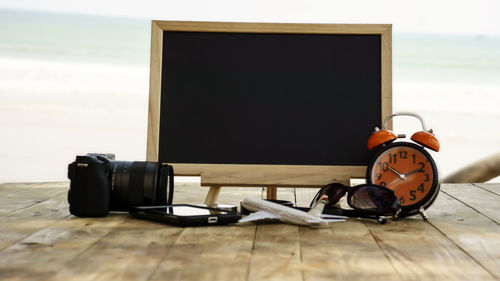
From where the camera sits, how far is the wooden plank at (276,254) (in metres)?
0.79

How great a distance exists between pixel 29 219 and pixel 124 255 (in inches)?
22.2

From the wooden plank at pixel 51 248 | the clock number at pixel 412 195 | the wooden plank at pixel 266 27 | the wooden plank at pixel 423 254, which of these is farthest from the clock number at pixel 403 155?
the wooden plank at pixel 51 248

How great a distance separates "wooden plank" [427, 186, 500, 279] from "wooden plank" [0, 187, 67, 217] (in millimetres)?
1179

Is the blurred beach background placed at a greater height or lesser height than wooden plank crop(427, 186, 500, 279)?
greater

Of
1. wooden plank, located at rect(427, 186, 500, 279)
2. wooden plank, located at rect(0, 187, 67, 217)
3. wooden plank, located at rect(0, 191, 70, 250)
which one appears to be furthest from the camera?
wooden plank, located at rect(0, 187, 67, 217)

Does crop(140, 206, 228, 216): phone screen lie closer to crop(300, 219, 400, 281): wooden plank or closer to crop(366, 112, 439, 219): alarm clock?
crop(300, 219, 400, 281): wooden plank

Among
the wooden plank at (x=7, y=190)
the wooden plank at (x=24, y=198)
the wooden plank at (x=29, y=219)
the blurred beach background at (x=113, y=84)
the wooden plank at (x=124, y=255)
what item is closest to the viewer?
the wooden plank at (x=124, y=255)

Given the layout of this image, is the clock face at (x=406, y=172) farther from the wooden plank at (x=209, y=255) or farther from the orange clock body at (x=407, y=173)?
the wooden plank at (x=209, y=255)

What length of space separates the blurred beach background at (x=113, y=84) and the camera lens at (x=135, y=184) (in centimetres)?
170

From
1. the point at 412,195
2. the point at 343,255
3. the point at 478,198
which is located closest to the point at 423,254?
the point at 343,255

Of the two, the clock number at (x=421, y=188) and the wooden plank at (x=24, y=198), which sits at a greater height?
the clock number at (x=421, y=188)

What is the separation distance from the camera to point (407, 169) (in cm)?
149

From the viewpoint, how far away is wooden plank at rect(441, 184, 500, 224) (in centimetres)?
164

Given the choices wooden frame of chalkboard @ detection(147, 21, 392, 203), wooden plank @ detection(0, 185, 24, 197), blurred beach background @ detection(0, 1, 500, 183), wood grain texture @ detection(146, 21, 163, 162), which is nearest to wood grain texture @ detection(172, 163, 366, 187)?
wooden frame of chalkboard @ detection(147, 21, 392, 203)
